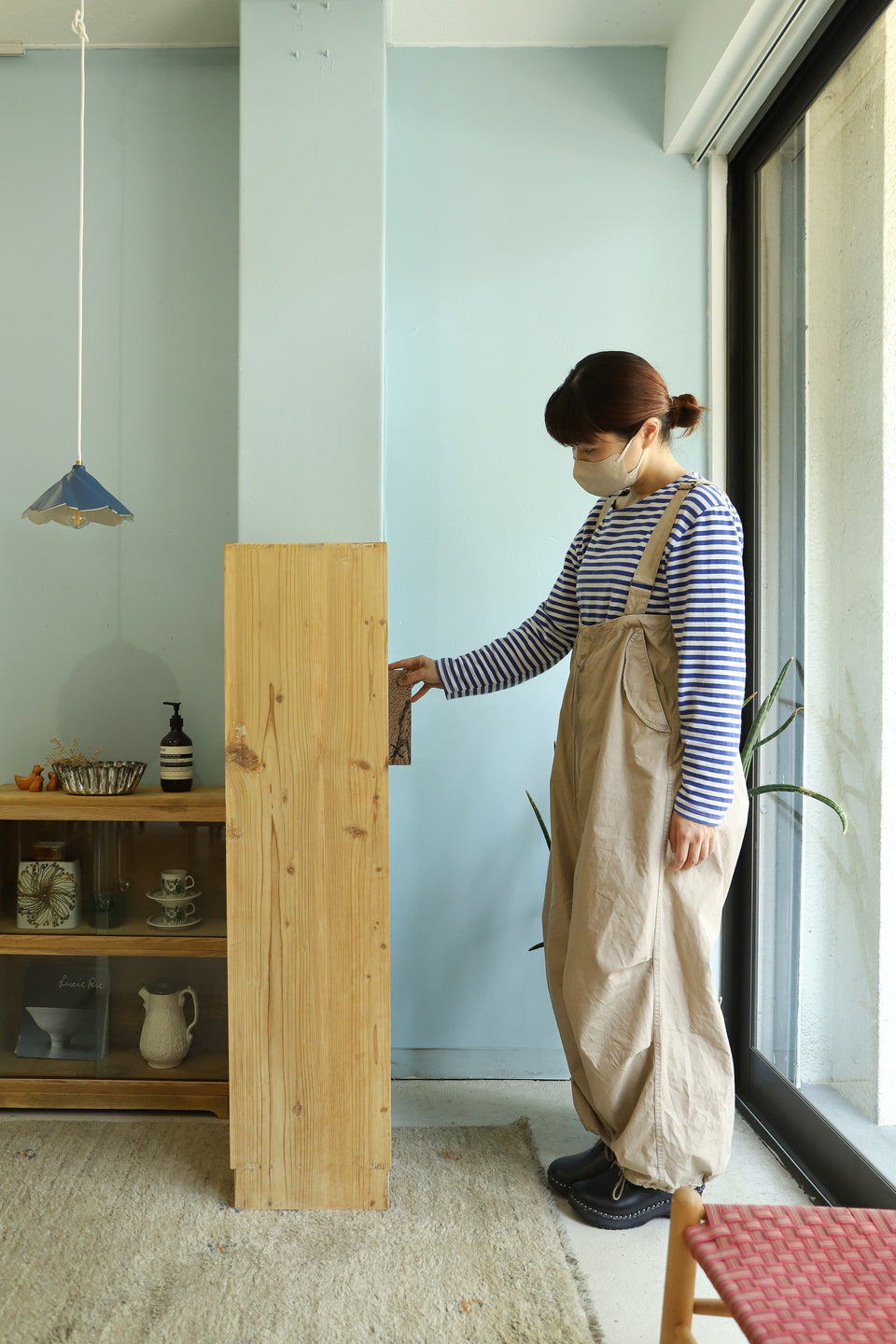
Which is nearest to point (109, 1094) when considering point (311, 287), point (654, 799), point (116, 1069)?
point (116, 1069)

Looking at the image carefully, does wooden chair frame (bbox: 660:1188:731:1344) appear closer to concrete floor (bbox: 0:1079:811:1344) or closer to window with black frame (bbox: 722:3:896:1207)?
concrete floor (bbox: 0:1079:811:1344)

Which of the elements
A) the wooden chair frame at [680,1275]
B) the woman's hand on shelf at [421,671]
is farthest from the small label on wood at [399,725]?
the wooden chair frame at [680,1275]

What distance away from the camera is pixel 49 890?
2.05 metres

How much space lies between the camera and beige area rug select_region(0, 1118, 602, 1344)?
1320 millimetres

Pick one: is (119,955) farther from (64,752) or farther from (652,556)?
(652,556)

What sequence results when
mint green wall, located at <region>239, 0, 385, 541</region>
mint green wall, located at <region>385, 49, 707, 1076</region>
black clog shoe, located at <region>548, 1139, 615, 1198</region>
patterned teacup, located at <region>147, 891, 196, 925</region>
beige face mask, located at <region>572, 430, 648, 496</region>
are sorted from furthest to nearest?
mint green wall, located at <region>385, 49, 707, 1076</region>
patterned teacup, located at <region>147, 891, 196, 925</region>
mint green wall, located at <region>239, 0, 385, 541</region>
black clog shoe, located at <region>548, 1139, 615, 1198</region>
beige face mask, located at <region>572, 430, 648, 496</region>

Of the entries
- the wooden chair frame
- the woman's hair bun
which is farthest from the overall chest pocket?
the wooden chair frame

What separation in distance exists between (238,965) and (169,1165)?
0.51 m

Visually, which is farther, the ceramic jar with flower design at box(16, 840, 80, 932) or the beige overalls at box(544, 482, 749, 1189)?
the ceramic jar with flower design at box(16, 840, 80, 932)

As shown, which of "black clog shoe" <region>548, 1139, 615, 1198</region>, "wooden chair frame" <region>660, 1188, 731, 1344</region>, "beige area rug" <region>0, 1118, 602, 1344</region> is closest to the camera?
"wooden chair frame" <region>660, 1188, 731, 1344</region>

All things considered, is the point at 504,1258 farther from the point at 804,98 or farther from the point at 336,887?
the point at 804,98

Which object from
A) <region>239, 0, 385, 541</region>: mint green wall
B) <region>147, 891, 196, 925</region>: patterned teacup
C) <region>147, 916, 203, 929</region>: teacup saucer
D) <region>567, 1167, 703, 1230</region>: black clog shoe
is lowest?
<region>567, 1167, 703, 1230</region>: black clog shoe

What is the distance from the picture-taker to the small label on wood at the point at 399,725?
5.71 ft

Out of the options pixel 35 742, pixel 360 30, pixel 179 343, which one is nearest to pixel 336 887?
pixel 35 742
